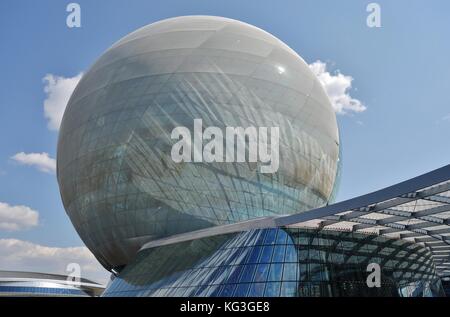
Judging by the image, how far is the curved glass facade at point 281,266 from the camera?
21.8 meters

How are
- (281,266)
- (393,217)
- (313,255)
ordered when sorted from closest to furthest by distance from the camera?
(281,266) → (393,217) → (313,255)

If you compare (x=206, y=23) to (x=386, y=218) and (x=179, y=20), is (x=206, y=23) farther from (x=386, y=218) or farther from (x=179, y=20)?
(x=386, y=218)

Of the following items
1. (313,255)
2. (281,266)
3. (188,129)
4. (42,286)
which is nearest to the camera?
(281,266)

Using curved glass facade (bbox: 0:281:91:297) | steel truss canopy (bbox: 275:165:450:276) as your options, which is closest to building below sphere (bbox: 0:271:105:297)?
curved glass facade (bbox: 0:281:91:297)

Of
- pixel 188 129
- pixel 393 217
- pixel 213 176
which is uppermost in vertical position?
pixel 188 129

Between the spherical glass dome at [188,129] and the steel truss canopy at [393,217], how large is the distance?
2675 millimetres

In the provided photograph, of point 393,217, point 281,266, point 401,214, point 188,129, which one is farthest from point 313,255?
point 188,129

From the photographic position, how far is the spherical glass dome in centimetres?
2872

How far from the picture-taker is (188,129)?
28.8 metres

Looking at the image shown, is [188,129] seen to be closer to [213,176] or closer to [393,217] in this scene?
[213,176]

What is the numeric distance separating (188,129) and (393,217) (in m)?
12.3

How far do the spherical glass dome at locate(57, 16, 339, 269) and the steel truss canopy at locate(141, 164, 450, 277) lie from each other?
2675 mm
